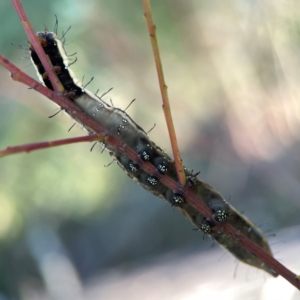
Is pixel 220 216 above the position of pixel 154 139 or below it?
below

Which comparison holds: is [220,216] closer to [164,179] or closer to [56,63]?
[164,179]

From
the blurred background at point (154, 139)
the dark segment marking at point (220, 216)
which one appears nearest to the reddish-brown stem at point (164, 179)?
the dark segment marking at point (220, 216)

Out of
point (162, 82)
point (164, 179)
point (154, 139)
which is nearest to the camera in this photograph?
point (162, 82)

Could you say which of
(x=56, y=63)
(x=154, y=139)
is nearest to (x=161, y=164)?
(x=56, y=63)

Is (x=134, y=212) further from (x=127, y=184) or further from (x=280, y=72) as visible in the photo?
(x=280, y=72)

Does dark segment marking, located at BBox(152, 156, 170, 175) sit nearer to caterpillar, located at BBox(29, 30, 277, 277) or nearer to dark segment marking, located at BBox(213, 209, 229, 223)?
caterpillar, located at BBox(29, 30, 277, 277)

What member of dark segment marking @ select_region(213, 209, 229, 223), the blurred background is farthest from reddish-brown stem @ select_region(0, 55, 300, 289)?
the blurred background

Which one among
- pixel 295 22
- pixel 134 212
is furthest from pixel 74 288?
pixel 295 22
